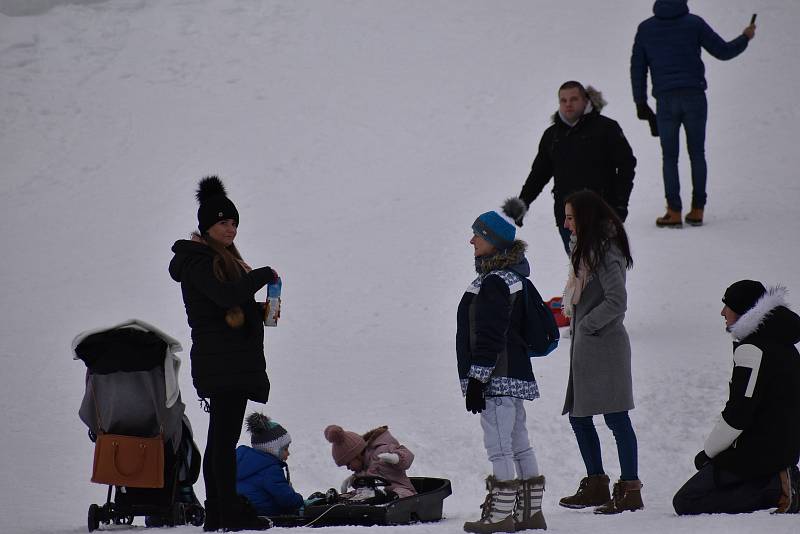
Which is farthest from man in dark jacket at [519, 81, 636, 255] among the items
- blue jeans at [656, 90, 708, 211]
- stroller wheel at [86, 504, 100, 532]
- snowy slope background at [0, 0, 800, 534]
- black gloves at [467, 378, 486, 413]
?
stroller wheel at [86, 504, 100, 532]

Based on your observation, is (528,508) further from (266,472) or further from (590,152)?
(590,152)

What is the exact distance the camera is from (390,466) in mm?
6691

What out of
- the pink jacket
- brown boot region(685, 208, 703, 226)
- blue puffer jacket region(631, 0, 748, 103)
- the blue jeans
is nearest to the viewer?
the pink jacket

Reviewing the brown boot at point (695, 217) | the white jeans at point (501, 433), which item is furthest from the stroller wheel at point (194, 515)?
the brown boot at point (695, 217)

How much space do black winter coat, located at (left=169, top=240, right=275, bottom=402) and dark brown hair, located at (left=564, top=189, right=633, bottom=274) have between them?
5.86ft

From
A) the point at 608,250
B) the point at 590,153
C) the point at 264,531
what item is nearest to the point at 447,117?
the point at 590,153

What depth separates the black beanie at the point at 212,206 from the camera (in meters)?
5.95

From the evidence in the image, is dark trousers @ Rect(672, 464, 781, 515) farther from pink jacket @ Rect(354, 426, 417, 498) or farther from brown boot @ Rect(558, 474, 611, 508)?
pink jacket @ Rect(354, 426, 417, 498)

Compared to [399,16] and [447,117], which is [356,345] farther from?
[399,16]

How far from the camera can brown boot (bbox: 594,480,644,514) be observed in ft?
20.4

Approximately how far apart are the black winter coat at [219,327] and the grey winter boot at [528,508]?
1.39 meters

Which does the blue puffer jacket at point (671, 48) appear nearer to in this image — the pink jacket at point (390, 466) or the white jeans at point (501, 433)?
the pink jacket at point (390, 466)

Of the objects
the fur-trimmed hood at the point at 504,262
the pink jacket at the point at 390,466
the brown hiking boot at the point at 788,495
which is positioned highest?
the fur-trimmed hood at the point at 504,262

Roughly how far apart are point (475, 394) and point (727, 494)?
4.78ft
